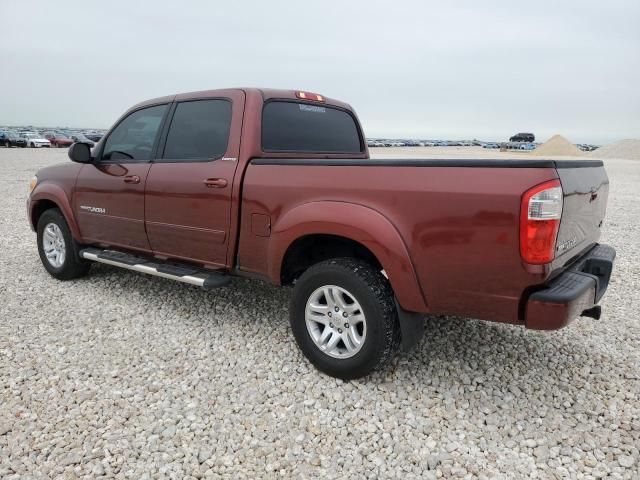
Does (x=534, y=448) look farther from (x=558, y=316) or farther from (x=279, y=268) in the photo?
(x=279, y=268)

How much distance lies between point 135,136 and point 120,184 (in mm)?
471

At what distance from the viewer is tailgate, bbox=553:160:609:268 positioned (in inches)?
102

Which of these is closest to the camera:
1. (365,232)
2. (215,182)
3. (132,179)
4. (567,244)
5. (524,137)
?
(567,244)

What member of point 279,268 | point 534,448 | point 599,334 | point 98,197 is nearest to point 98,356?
point 279,268

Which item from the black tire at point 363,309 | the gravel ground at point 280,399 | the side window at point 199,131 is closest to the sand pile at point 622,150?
the gravel ground at point 280,399

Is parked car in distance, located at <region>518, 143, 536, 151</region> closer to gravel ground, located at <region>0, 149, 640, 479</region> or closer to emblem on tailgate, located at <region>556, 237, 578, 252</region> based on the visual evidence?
gravel ground, located at <region>0, 149, 640, 479</region>

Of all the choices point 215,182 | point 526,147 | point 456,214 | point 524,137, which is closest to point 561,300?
point 456,214

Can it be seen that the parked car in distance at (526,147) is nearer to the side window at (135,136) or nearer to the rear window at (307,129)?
the rear window at (307,129)

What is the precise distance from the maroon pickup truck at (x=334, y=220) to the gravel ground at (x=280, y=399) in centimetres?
42

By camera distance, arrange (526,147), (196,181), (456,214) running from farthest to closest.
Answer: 1. (526,147)
2. (196,181)
3. (456,214)

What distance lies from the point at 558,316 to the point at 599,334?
2.00 metres

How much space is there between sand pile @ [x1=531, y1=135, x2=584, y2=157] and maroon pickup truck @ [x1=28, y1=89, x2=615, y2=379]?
161ft

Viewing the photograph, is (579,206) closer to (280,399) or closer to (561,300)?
(561,300)

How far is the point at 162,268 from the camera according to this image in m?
4.12
